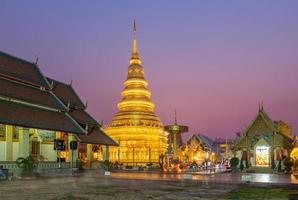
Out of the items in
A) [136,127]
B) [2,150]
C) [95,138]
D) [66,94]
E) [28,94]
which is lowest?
[2,150]

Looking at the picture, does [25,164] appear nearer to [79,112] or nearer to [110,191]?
[110,191]

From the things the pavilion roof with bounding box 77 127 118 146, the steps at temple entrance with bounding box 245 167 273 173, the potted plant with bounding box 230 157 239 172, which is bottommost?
the steps at temple entrance with bounding box 245 167 273 173

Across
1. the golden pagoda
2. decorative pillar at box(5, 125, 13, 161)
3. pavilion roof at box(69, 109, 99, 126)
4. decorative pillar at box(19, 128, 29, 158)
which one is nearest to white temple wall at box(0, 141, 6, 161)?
decorative pillar at box(5, 125, 13, 161)

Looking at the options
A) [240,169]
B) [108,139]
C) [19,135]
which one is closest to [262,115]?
[240,169]

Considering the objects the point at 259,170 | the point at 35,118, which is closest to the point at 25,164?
the point at 35,118

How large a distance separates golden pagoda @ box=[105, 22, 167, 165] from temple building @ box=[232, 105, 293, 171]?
25518 millimetres

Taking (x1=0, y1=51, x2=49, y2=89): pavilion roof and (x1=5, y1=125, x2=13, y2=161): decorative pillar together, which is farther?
(x1=0, y1=51, x2=49, y2=89): pavilion roof

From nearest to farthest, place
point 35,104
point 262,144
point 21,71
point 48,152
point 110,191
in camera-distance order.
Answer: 1. point 110,191
2. point 35,104
3. point 21,71
4. point 48,152
5. point 262,144

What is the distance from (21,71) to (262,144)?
27.7 metres

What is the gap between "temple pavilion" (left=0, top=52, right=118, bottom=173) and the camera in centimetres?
3531

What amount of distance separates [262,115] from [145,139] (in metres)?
28.5

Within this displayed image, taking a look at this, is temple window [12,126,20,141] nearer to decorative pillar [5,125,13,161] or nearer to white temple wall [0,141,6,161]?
decorative pillar [5,125,13,161]

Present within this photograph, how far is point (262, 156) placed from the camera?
170 feet

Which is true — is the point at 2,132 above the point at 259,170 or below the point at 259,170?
above
